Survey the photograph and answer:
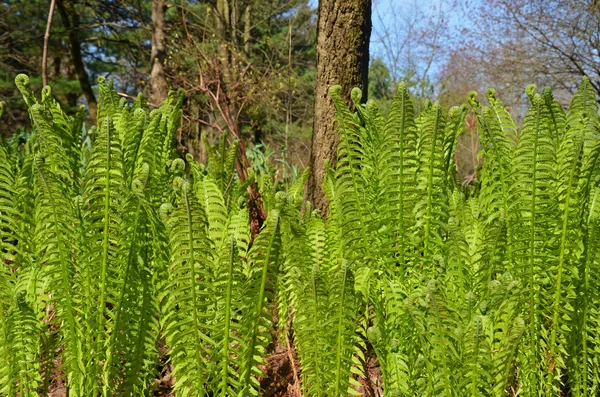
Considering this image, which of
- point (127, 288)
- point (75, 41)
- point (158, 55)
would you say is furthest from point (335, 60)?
point (75, 41)

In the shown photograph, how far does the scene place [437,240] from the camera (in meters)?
1.11

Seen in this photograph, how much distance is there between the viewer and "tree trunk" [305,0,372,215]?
A: 90.7 inches

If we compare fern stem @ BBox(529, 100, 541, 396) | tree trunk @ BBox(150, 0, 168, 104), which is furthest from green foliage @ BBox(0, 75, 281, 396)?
tree trunk @ BBox(150, 0, 168, 104)

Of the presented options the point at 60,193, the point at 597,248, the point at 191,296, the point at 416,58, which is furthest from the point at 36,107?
the point at 416,58

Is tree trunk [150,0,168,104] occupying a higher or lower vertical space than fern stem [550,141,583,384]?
higher

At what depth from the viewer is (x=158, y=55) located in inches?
288

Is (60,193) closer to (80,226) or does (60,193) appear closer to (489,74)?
(80,226)

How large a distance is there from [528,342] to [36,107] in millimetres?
1100

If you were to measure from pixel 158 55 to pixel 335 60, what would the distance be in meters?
5.57

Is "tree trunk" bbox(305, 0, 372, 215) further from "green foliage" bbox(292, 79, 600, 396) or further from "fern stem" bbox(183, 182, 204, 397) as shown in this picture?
"fern stem" bbox(183, 182, 204, 397)

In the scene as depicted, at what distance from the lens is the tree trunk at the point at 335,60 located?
2.30 metres

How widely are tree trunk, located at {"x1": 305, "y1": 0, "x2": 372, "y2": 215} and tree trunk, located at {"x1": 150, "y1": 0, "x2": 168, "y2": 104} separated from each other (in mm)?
4345

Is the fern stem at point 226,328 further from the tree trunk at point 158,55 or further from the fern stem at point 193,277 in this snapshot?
the tree trunk at point 158,55

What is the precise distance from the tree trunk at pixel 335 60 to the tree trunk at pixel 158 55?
4345 mm
